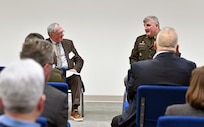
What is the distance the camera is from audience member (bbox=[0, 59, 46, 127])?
48.1 inches

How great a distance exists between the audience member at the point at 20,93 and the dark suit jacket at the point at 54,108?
2.39ft

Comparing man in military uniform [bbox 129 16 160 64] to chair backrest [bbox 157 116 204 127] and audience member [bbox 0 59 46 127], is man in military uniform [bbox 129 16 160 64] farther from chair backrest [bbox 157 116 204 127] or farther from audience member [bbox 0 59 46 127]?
audience member [bbox 0 59 46 127]

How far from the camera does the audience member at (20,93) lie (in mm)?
1221

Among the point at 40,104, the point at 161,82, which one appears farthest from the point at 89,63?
the point at 40,104

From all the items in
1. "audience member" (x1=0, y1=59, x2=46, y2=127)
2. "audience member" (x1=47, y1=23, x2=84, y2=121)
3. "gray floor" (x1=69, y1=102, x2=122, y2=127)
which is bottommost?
"gray floor" (x1=69, y1=102, x2=122, y2=127)

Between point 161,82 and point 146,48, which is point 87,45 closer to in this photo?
point 146,48

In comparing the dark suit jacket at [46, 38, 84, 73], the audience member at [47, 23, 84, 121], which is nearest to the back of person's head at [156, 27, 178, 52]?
the audience member at [47, 23, 84, 121]

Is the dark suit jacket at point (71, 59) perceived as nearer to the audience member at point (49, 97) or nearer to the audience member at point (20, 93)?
the audience member at point (49, 97)

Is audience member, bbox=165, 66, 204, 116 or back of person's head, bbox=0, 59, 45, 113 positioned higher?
back of person's head, bbox=0, 59, 45, 113

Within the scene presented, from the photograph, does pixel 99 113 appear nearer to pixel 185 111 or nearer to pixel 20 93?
pixel 185 111

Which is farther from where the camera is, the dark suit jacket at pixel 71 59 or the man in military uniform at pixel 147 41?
the dark suit jacket at pixel 71 59

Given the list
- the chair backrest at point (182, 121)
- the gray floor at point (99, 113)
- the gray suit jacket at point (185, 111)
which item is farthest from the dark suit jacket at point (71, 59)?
the chair backrest at point (182, 121)

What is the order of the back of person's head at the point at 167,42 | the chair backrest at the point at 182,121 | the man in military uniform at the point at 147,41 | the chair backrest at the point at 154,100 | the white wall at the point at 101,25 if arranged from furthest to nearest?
the white wall at the point at 101,25, the man in military uniform at the point at 147,41, the back of person's head at the point at 167,42, the chair backrest at the point at 154,100, the chair backrest at the point at 182,121

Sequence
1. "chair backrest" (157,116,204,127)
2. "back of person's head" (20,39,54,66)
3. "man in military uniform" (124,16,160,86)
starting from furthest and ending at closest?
"man in military uniform" (124,16,160,86)
"back of person's head" (20,39,54,66)
"chair backrest" (157,116,204,127)
